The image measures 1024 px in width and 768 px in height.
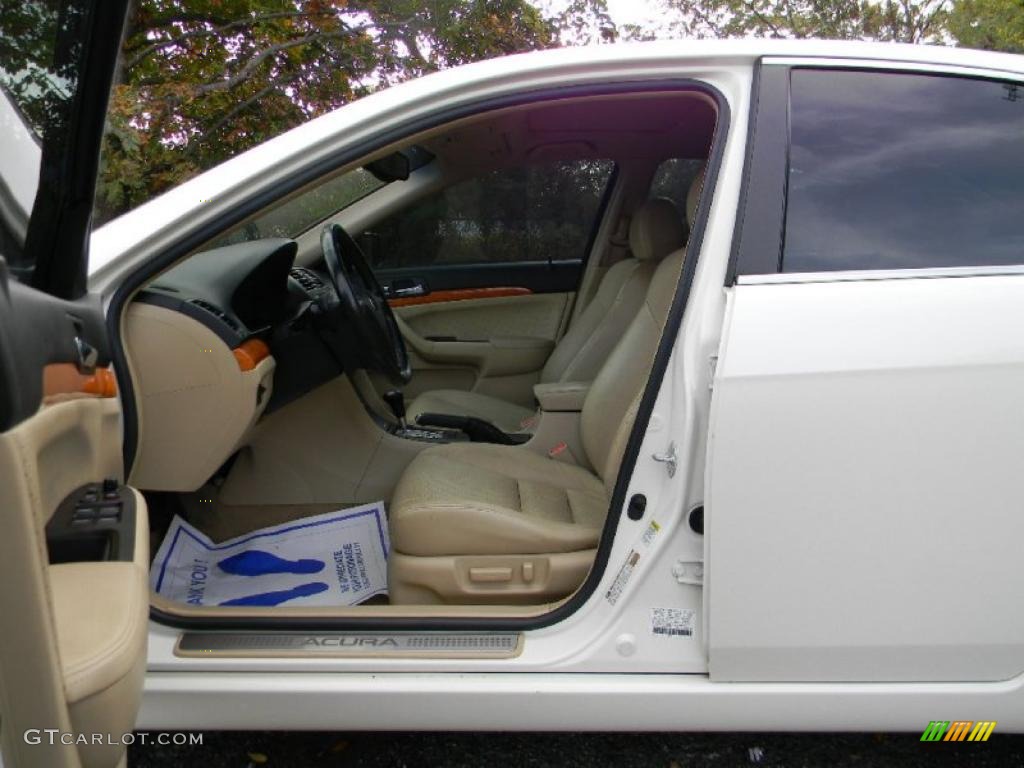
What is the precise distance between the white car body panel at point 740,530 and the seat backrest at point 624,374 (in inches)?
27.1

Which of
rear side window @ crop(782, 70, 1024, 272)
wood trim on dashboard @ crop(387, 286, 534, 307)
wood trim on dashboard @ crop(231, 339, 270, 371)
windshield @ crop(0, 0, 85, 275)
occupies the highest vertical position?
windshield @ crop(0, 0, 85, 275)

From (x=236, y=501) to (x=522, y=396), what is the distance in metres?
1.53

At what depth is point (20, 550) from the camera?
898mm

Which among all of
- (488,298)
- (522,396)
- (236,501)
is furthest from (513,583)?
(488,298)

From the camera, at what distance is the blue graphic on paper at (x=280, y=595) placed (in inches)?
74.5

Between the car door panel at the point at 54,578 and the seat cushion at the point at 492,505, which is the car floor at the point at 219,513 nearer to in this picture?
the seat cushion at the point at 492,505

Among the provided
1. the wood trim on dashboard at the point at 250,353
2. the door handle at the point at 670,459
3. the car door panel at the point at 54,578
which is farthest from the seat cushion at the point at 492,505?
the car door panel at the point at 54,578

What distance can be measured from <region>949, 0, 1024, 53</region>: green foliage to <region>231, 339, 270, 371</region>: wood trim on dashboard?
7.02m

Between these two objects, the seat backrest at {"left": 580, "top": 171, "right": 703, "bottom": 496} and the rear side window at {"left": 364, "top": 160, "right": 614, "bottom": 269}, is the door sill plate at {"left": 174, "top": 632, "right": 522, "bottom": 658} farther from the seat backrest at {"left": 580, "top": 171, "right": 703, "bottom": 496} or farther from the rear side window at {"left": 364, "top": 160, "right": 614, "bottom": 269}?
the rear side window at {"left": 364, "top": 160, "right": 614, "bottom": 269}

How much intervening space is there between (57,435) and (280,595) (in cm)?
101

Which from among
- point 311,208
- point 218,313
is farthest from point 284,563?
point 311,208

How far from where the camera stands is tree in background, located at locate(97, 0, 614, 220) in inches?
191

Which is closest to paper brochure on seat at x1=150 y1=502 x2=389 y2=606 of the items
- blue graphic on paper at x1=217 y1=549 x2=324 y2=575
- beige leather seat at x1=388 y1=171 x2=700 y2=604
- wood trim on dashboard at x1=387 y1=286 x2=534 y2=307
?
blue graphic on paper at x1=217 y1=549 x2=324 y2=575

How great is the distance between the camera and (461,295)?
3.71m
